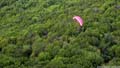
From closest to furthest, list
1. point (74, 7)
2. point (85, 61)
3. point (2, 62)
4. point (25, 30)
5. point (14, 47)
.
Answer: point (85, 61) → point (2, 62) → point (14, 47) → point (25, 30) → point (74, 7)

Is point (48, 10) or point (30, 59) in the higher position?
point (48, 10)

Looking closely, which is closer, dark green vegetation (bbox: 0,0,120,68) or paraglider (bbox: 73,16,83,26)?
dark green vegetation (bbox: 0,0,120,68)

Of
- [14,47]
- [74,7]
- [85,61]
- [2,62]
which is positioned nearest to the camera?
[85,61]

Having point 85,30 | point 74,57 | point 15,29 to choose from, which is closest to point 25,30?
point 15,29

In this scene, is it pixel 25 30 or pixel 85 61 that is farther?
pixel 25 30

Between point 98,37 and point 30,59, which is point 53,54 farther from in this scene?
point 98,37

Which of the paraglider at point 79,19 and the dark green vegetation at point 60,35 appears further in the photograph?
the paraglider at point 79,19

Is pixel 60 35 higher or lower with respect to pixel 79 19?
lower

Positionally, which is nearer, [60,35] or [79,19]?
[60,35]
